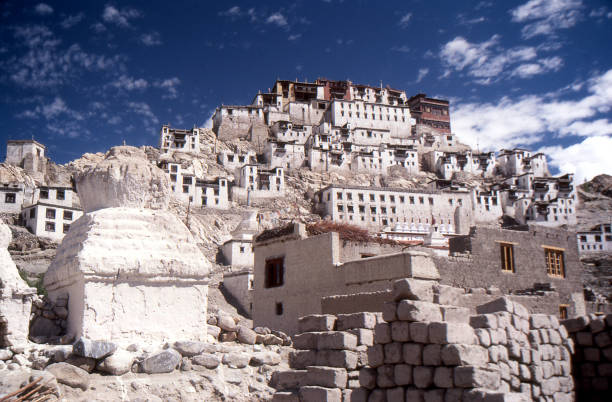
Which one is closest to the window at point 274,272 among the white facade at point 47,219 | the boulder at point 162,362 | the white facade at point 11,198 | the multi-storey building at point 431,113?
the boulder at point 162,362

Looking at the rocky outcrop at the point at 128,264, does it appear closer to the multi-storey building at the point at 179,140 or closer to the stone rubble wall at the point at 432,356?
the stone rubble wall at the point at 432,356

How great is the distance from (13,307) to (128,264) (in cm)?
175

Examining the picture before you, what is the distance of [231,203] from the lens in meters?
64.6

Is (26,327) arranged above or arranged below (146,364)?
above

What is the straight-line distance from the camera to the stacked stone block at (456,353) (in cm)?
662

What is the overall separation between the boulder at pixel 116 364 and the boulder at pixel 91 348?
0.10 meters

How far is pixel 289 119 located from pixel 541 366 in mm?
78356

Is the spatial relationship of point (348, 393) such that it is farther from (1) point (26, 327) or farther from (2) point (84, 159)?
(2) point (84, 159)

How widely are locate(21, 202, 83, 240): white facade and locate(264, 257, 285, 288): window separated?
37.3 m

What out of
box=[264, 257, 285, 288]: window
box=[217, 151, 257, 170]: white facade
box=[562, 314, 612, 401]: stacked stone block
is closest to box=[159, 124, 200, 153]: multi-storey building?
box=[217, 151, 257, 170]: white facade

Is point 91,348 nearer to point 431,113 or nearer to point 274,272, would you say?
point 274,272

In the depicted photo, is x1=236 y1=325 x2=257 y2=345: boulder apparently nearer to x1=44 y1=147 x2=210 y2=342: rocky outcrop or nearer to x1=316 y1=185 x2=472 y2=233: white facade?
x1=44 y1=147 x2=210 y2=342: rocky outcrop

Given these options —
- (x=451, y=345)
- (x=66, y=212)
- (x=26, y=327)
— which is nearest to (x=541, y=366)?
(x=451, y=345)

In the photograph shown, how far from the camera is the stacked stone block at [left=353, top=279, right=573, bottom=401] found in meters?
6.62
